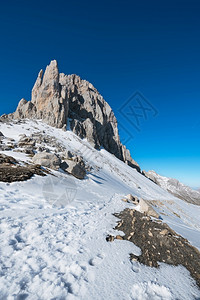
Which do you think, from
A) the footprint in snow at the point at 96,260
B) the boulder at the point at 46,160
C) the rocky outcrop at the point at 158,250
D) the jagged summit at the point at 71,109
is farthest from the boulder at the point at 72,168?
the jagged summit at the point at 71,109

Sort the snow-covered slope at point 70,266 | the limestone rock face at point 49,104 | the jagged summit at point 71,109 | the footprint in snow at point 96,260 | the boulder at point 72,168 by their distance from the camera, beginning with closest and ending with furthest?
the snow-covered slope at point 70,266 → the footprint in snow at point 96,260 → the boulder at point 72,168 → the limestone rock face at point 49,104 → the jagged summit at point 71,109

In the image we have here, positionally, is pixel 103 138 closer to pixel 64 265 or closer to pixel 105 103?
pixel 105 103

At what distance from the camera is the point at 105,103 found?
101 meters

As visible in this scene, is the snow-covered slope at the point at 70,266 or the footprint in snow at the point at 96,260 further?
the footprint in snow at the point at 96,260

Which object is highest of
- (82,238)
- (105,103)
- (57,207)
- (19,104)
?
(105,103)

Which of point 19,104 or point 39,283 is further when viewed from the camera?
point 19,104

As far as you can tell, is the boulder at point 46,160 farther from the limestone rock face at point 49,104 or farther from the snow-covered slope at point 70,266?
the limestone rock face at point 49,104

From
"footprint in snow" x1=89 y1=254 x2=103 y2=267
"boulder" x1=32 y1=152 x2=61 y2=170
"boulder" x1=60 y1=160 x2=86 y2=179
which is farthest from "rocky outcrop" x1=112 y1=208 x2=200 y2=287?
"boulder" x1=60 y1=160 x2=86 y2=179

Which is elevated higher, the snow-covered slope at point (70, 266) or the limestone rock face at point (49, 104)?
the limestone rock face at point (49, 104)

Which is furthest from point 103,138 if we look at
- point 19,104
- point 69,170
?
point 69,170

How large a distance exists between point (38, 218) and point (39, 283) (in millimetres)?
3095

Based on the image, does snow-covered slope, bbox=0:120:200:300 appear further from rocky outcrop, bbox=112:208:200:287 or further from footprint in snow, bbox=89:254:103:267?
rocky outcrop, bbox=112:208:200:287

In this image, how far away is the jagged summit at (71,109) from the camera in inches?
2210

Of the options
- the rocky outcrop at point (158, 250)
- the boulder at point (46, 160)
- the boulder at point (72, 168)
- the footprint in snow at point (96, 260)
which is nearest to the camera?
the footprint in snow at point (96, 260)
